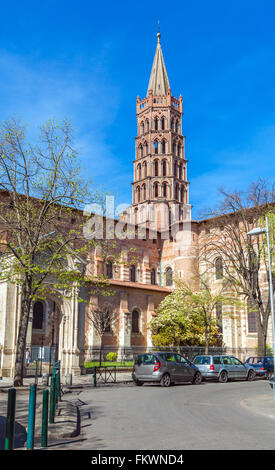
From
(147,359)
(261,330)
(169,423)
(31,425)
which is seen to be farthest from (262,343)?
(31,425)

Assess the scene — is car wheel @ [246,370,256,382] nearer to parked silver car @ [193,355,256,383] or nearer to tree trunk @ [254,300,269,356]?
parked silver car @ [193,355,256,383]

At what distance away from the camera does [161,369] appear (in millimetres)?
19266

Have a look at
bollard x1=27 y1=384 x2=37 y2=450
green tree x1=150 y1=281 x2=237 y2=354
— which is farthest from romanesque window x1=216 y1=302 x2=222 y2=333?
bollard x1=27 y1=384 x2=37 y2=450

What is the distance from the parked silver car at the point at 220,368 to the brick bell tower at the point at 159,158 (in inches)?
1565

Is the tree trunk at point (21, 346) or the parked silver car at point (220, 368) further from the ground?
the tree trunk at point (21, 346)

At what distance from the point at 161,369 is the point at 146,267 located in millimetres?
31223

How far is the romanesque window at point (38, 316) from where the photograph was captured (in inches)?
1492

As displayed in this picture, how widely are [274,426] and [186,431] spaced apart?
8.18 feet

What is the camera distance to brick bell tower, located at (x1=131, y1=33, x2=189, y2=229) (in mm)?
64938

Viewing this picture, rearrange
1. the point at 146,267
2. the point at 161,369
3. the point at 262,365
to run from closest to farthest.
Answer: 1. the point at 161,369
2. the point at 262,365
3. the point at 146,267

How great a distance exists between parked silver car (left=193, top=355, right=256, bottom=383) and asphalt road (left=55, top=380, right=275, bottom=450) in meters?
6.52

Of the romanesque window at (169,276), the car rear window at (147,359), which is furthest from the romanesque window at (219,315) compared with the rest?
the car rear window at (147,359)

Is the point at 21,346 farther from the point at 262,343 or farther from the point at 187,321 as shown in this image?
the point at 187,321

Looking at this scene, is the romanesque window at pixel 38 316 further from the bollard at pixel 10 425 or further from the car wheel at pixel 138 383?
the bollard at pixel 10 425
